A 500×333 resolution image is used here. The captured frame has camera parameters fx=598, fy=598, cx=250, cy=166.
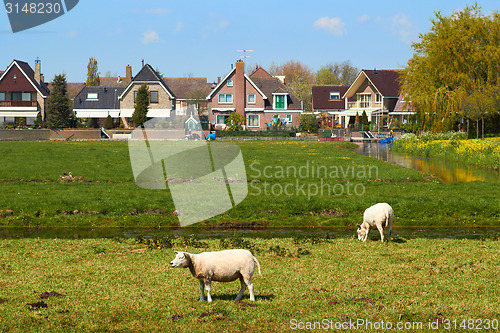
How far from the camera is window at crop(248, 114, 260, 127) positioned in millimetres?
115875

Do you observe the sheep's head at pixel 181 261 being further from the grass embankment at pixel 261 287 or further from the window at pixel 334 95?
the window at pixel 334 95

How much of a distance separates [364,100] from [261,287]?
112978 mm

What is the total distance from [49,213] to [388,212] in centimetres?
1417

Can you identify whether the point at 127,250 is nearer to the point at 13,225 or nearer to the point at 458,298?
the point at 13,225

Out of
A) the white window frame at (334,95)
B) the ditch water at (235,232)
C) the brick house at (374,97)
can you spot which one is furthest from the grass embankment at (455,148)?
the white window frame at (334,95)

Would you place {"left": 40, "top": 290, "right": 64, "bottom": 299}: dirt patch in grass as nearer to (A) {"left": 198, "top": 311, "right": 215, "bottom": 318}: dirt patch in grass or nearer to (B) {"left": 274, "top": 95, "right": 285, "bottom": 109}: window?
(A) {"left": 198, "top": 311, "right": 215, "bottom": 318}: dirt patch in grass

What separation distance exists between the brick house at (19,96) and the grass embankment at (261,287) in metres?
96.2

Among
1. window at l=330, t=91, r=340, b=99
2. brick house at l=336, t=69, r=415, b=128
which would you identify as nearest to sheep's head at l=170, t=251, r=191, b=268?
brick house at l=336, t=69, r=415, b=128

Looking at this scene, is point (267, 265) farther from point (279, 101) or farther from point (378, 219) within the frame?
point (279, 101)

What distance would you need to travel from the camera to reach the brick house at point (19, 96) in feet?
354

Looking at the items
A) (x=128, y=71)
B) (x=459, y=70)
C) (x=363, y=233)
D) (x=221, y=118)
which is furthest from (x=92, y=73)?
(x=363, y=233)

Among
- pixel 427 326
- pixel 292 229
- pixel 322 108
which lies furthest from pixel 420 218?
pixel 322 108

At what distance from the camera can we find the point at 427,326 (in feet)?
35.0

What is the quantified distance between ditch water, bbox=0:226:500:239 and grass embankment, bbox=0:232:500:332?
112 inches
